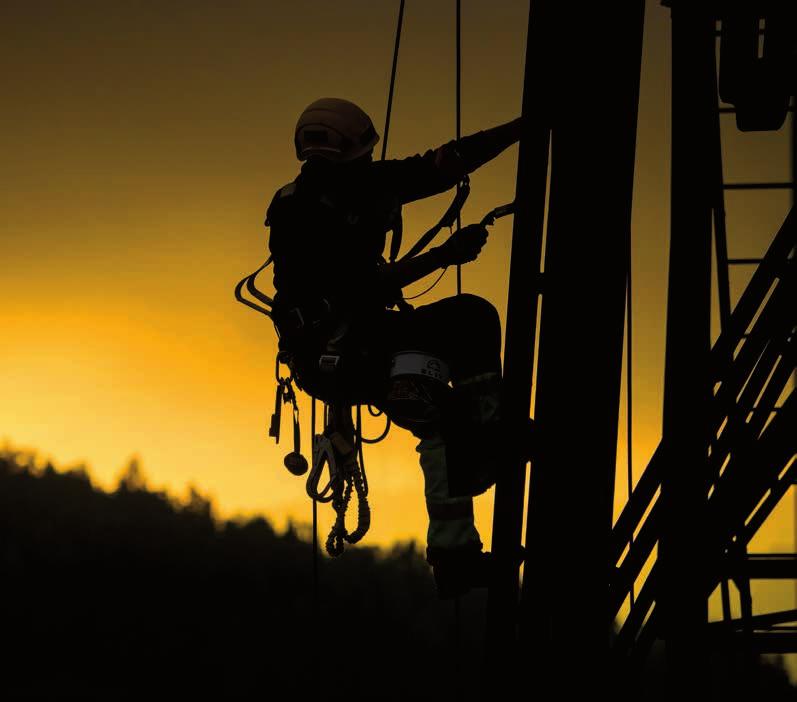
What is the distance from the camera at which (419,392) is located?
6.61 metres

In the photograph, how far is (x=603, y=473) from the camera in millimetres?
6953

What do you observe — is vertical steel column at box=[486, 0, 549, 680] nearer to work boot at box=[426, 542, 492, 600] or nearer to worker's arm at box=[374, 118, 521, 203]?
worker's arm at box=[374, 118, 521, 203]

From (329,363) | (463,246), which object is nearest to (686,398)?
(463,246)

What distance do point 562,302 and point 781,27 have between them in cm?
164

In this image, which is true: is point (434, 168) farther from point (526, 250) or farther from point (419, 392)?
point (419, 392)

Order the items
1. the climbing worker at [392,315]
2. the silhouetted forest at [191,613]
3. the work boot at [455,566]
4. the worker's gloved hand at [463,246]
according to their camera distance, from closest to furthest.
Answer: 1. the work boot at [455,566]
2. the climbing worker at [392,315]
3. the worker's gloved hand at [463,246]
4. the silhouetted forest at [191,613]

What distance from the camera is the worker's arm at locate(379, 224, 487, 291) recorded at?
6824mm

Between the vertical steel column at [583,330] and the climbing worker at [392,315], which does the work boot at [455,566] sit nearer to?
the climbing worker at [392,315]

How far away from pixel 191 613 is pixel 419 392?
140 m

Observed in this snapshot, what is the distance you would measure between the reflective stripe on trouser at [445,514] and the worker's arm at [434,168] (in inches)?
53.8

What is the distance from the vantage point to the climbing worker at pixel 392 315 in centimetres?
661

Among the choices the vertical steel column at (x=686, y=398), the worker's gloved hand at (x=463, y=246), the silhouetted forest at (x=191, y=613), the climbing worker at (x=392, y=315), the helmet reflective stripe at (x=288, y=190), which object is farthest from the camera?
the silhouetted forest at (x=191, y=613)

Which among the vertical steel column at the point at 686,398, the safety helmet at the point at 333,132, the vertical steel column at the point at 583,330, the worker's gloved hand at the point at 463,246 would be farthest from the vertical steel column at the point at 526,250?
the vertical steel column at the point at 686,398

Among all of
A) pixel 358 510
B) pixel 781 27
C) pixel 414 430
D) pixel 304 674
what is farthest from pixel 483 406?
pixel 304 674
